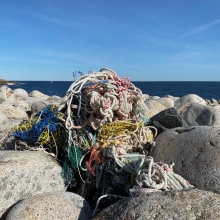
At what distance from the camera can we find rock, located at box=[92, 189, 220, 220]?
2.20 metres

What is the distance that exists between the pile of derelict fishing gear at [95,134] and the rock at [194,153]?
29 cm

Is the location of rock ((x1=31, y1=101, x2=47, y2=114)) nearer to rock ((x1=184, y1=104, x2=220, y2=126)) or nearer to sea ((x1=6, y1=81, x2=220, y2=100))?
rock ((x1=184, y1=104, x2=220, y2=126))

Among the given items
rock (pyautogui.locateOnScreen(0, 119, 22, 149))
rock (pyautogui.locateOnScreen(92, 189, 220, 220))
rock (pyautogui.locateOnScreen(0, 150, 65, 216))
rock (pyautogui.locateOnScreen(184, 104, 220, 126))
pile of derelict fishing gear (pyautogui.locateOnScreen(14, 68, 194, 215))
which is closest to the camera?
rock (pyautogui.locateOnScreen(92, 189, 220, 220))

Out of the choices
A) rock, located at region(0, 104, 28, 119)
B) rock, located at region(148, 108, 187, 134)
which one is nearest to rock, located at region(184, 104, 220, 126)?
rock, located at region(148, 108, 187, 134)

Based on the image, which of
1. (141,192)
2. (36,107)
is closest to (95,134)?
(141,192)

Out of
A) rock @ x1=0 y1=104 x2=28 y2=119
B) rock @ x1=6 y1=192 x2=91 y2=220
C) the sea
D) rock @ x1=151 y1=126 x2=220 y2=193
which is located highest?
rock @ x1=151 y1=126 x2=220 y2=193

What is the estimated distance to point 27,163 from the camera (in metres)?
3.30

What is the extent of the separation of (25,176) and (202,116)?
4368 mm

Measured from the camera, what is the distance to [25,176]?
3.24 metres

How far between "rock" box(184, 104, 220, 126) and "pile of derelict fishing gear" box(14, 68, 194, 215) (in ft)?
8.30

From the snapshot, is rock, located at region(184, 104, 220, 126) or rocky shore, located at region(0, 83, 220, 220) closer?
rocky shore, located at region(0, 83, 220, 220)

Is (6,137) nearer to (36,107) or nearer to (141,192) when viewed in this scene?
(141,192)

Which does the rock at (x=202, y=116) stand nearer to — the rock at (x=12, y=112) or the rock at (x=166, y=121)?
the rock at (x=166, y=121)

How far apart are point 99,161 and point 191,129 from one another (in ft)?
3.86
